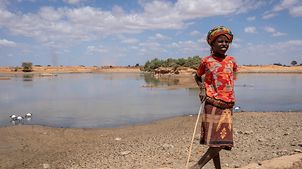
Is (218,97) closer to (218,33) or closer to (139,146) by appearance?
(218,33)

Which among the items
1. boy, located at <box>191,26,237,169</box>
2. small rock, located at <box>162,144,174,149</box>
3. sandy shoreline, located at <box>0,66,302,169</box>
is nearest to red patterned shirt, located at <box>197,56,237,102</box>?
boy, located at <box>191,26,237,169</box>

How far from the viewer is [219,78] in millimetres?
4895

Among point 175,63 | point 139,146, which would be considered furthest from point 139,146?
point 175,63

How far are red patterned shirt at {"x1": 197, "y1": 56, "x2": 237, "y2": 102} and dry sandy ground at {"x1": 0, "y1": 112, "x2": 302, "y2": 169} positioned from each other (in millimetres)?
Result: 2246

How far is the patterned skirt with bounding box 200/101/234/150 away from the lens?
15.9 feet

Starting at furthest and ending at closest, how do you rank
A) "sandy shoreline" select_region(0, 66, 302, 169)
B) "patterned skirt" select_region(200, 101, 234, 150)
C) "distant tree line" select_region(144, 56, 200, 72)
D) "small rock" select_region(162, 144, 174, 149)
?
"distant tree line" select_region(144, 56, 200, 72)
"small rock" select_region(162, 144, 174, 149)
"sandy shoreline" select_region(0, 66, 302, 169)
"patterned skirt" select_region(200, 101, 234, 150)

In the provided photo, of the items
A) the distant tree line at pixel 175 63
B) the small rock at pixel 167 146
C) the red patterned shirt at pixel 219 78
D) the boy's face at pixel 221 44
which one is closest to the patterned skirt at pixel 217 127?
the red patterned shirt at pixel 219 78

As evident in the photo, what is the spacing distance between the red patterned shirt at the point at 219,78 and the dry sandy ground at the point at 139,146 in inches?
88.4

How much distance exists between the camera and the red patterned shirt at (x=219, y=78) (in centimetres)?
489

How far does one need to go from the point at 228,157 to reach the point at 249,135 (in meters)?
2.65

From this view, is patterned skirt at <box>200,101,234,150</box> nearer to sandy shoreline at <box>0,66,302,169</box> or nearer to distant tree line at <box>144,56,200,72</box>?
sandy shoreline at <box>0,66,302,169</box>

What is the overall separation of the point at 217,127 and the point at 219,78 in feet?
2.19

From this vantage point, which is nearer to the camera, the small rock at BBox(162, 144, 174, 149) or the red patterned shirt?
the red patterned shirt

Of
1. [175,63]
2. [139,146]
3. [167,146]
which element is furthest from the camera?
[175,63]
